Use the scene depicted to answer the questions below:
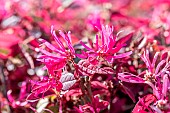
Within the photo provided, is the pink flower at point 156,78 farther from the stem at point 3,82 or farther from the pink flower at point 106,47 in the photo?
the stem at point 3,82

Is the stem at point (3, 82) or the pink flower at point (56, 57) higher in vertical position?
the pink flower at point (56, 57)

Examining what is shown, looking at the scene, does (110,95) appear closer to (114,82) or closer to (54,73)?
(114,82)

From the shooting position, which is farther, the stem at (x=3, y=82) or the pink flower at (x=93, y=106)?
the stem at (x=3, y=82)

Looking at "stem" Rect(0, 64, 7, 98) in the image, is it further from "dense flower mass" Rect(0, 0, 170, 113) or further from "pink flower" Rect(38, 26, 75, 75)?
"pink flower" Rect(38, 26, 75, 75)

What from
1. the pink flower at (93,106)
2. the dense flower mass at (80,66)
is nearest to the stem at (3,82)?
the dense flower mass at (80,66)

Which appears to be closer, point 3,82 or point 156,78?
point 156,78

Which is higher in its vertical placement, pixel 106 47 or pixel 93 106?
pixel 106 47

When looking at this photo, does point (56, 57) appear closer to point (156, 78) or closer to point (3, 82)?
point (156, 78)

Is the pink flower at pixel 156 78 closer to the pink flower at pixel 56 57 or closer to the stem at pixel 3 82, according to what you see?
the pink flower at pixel 56 57

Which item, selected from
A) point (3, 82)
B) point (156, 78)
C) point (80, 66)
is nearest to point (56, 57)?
point (80, 66)

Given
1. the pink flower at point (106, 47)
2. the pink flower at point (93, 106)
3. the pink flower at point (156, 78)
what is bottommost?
the pink flower at point (93, 106)
